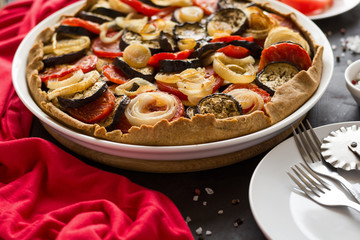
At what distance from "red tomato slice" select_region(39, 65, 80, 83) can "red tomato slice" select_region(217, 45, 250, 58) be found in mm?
1258

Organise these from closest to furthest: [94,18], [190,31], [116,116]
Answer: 1. [116,116]
2. [190,31]
3. [94,18]

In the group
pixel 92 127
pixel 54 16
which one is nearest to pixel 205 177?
pixel 92 127

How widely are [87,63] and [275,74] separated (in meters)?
1.62

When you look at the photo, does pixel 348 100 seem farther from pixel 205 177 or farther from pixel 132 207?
pixel 132 207

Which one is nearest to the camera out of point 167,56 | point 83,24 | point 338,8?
point 167,56

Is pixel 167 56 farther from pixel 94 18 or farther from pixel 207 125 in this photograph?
pixel 94 18

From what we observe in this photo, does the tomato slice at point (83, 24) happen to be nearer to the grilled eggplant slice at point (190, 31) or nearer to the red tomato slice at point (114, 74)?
the red tomato slice at point (114, 74)

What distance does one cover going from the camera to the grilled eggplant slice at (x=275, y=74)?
11.8 feet

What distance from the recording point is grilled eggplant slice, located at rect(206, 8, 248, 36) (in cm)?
426

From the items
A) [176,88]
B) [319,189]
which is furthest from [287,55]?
[319,189]

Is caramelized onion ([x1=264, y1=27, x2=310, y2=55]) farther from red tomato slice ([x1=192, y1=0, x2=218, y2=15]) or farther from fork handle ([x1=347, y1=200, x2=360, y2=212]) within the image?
fork handle ([x1=347, y1=200, x2=360, y2=212])

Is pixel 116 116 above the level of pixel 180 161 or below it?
above

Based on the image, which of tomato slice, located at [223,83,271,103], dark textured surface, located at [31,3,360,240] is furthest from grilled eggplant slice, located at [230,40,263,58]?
dark textured surface, located at [31,3,360,240]

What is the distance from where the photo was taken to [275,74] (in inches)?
146
